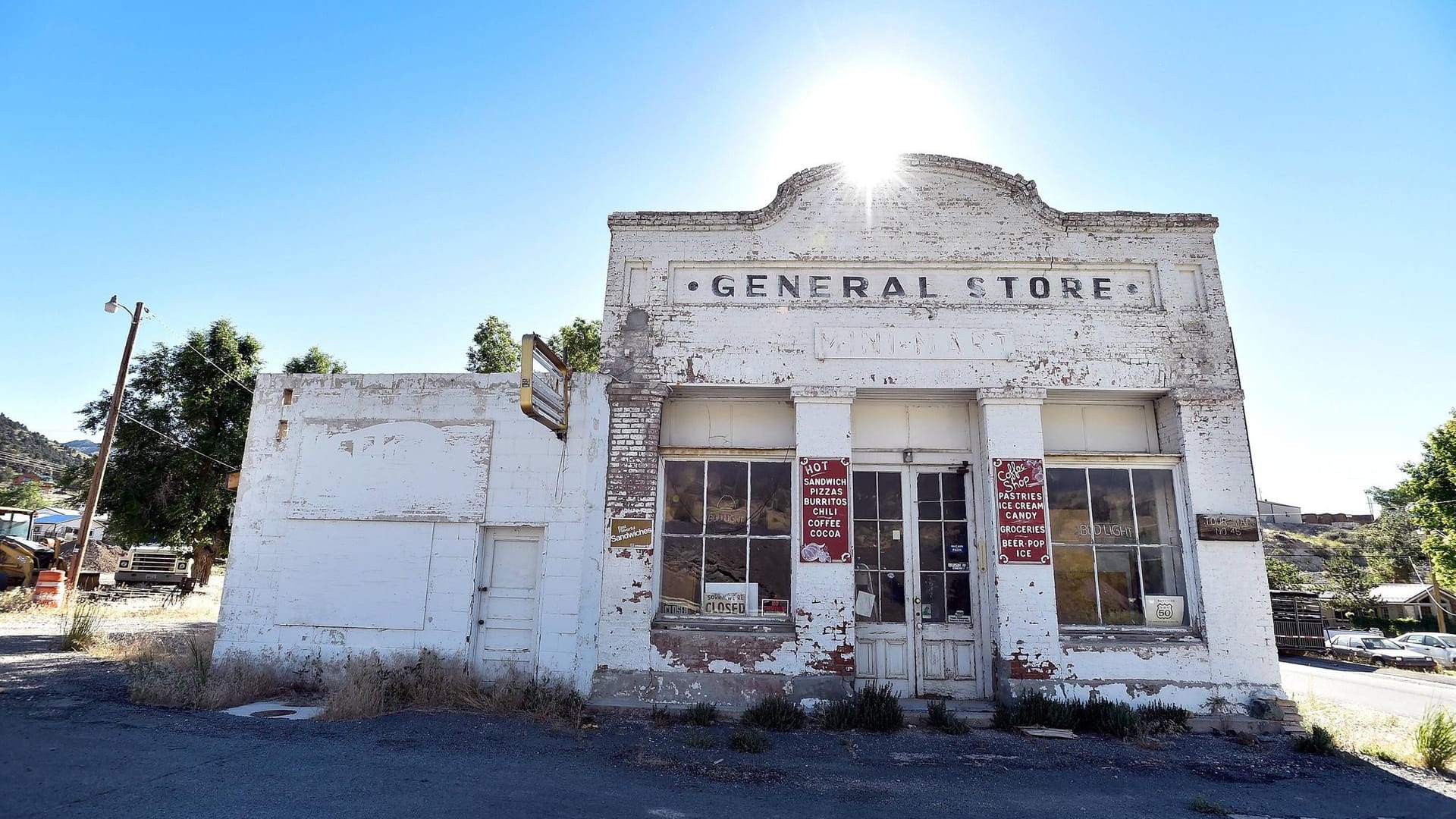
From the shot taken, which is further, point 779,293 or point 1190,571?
point 779,293

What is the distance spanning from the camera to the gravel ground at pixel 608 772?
504 cm

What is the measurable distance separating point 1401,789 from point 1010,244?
6.60m

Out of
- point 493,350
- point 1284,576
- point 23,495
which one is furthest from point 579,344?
point 23,495

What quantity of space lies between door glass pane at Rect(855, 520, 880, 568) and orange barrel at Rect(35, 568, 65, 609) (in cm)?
1909

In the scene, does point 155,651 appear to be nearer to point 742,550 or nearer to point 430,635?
point 430,635

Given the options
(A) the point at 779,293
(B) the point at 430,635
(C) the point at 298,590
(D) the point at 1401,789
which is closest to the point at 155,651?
(C) the point at 298,590

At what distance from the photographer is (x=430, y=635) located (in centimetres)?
879

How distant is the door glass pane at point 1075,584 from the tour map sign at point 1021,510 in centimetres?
39

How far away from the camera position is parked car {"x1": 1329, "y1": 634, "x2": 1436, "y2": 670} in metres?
21.7

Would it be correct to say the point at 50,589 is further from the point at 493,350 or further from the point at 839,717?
the point at 839,717

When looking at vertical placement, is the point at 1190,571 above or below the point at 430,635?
above

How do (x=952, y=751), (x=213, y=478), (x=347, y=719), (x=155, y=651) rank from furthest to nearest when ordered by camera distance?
(x=213, y=478), (x=155, y=651), (x=347, y=719), (x=952, y=751)

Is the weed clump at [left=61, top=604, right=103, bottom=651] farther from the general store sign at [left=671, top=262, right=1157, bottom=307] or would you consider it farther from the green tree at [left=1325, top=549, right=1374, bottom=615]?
the green tree at [left=1325, top=549, right=1374, bottom=615]

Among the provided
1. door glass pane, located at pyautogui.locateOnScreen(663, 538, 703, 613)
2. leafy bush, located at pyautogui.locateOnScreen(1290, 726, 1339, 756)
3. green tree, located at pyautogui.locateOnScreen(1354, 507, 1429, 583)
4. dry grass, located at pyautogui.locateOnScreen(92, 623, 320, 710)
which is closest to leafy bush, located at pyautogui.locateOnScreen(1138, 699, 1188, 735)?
leafy bush, located at pyautogui.locateOnScreen(1290, 726, 1339, 756)
